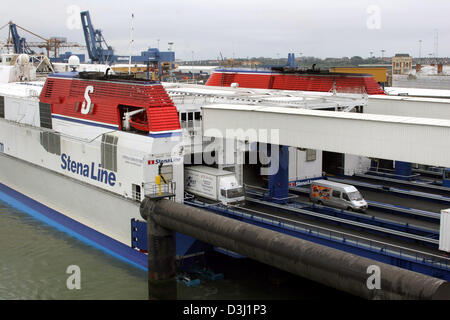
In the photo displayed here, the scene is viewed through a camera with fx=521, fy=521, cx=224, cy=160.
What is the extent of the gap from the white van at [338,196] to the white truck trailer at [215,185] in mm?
3490

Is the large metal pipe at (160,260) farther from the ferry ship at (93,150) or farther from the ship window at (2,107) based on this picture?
the ship window at (2,107)

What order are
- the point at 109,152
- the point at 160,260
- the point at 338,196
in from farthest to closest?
1. the point at 109,152
2. the point at 338,196
3. the point at 160,260

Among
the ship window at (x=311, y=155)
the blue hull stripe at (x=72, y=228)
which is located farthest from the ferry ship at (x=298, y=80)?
the blue hull stripe at (x=72, y=228)

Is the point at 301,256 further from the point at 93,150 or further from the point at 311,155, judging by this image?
the point at 93,150

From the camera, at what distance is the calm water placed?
2228 cm

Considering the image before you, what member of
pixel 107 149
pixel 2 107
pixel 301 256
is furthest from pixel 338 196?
pixel 2 107

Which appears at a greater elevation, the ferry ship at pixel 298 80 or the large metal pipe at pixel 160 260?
the ferry ship at pixel 298 80

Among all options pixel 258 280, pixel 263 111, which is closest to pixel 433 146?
pixel 263 111

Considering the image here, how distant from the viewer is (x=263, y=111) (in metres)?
22.4

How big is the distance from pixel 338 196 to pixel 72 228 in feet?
50.9

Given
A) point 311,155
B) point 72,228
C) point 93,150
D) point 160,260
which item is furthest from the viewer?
point 72,228

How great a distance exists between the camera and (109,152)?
83.9 ft

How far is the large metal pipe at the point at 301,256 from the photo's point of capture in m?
13.9
